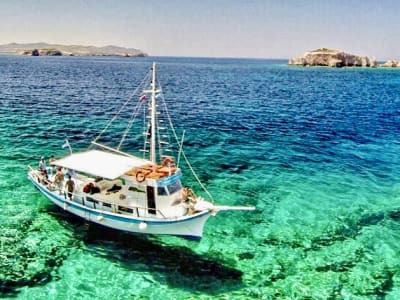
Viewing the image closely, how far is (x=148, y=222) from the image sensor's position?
78.2 ft

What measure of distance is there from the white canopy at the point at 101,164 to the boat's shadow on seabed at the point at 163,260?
394cm

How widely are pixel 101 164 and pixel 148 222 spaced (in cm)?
588

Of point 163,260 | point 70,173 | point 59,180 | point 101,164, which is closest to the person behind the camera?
point 163,260

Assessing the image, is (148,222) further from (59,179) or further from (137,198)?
(59,179)

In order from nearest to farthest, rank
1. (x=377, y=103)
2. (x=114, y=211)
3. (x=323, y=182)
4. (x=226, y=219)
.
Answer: (x=114, y=211)
(x=226, y=219)
(x=323, y=182)
(x=377, y=103)

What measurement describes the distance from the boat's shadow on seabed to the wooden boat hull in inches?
33.1

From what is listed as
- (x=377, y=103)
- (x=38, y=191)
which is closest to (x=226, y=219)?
(x=38, y=191)

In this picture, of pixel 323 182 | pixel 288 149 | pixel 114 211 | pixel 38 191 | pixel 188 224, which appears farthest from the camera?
pixel 288 149

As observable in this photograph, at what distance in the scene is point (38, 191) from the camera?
31.9m

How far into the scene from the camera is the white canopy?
25.4m

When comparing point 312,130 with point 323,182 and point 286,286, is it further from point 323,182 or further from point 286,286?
point 286,286

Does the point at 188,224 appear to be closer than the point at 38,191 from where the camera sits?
Yes

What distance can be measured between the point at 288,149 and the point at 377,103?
5270 centimetres

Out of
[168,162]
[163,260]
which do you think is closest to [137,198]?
[168,162]
